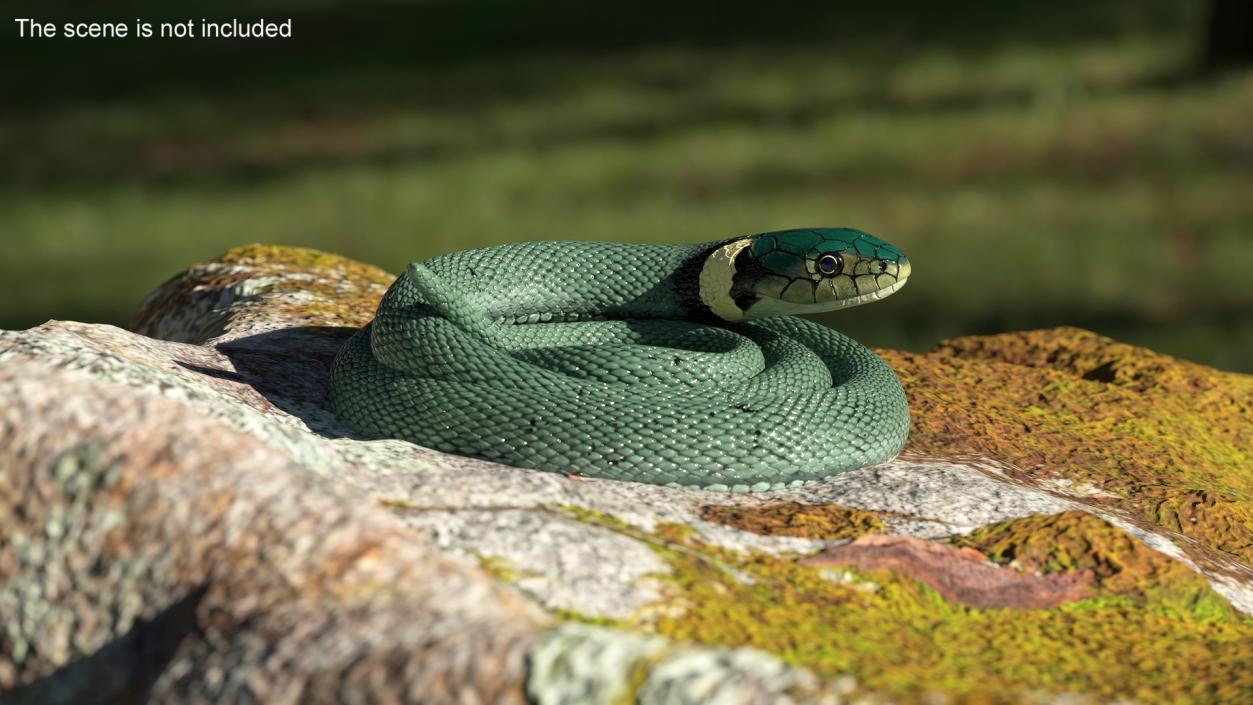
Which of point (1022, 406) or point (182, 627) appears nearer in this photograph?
point (182, 627)

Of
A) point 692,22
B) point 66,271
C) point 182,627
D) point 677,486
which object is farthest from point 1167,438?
point 692,22

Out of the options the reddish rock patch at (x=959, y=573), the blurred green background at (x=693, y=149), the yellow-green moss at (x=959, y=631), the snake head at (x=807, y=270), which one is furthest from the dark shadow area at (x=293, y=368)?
the blurred green background at (x=693, y=149)

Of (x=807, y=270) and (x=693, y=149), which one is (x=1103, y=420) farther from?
(x=693, y=149)

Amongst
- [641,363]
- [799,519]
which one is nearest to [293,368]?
[641,363]

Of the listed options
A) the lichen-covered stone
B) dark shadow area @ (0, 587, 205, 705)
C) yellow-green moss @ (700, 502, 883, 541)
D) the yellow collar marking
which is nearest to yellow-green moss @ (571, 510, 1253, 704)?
the lichen-covered stone

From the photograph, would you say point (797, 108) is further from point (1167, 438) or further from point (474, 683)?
point (474, 683)

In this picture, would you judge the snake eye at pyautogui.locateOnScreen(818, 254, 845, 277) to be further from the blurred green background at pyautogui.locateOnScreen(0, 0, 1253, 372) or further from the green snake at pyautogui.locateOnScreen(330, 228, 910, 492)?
the blurred green background at pyautogui.locateOnScreen(0, 0, 1253, 372)
